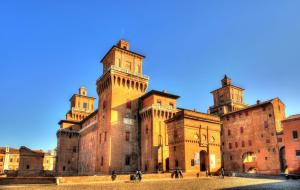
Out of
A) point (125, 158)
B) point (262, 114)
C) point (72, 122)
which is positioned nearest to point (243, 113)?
point (262, 114)

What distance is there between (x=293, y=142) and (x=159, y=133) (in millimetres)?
22830

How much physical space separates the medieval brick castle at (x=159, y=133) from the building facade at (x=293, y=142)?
6006 mm

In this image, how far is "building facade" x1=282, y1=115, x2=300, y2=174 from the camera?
42.8 m

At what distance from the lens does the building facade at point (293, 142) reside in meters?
42.8

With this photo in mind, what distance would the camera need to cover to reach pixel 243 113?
198 ft

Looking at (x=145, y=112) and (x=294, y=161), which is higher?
(x=145, y=112)

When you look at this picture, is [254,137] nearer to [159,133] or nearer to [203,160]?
[203,160]

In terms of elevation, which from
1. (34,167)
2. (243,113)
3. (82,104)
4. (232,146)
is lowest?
(34,167)

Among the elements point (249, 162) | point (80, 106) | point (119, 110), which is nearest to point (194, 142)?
point (119, 110)

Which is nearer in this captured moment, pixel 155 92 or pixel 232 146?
pixel 155 92

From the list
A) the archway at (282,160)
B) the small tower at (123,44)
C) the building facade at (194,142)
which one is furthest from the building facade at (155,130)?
the archway at (282,160)

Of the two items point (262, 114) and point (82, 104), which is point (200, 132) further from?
point (82, 104)

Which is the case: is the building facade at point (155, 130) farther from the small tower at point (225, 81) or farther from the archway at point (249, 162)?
the small tower at point (225, 81)

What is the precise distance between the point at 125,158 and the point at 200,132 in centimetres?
1486
